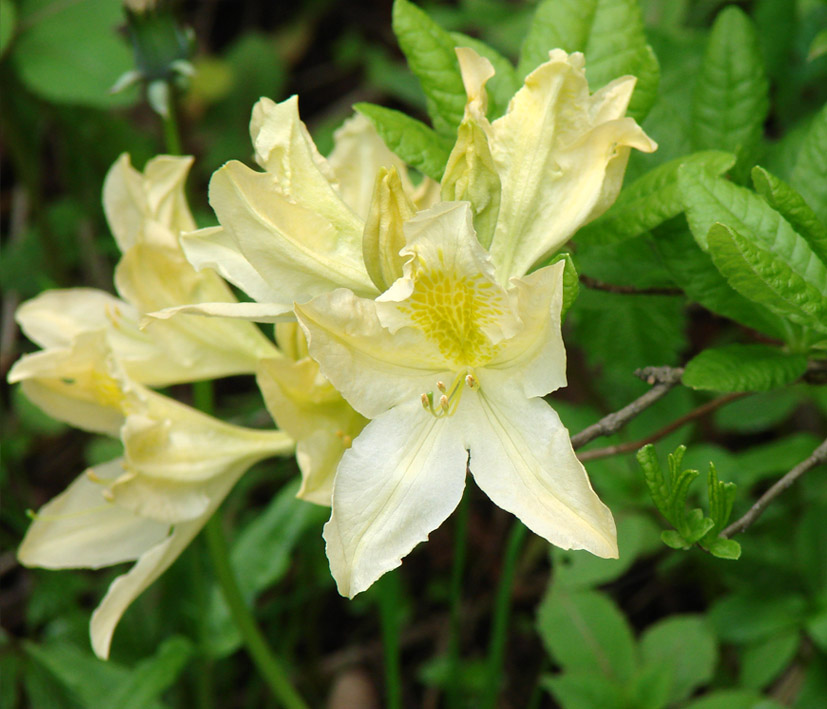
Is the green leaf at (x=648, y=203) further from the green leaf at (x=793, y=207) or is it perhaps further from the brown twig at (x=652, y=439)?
the brown twig at (x=652, y=439)

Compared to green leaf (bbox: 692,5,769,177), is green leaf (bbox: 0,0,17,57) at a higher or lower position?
lower

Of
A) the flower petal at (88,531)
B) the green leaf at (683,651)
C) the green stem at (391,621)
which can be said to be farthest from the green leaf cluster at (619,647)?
the flower petal at (88,531)

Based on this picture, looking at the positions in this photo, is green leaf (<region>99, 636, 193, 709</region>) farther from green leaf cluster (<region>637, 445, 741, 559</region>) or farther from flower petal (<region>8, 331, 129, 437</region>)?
green leaf cluster (<region>637, 445, 741, 559</region>)

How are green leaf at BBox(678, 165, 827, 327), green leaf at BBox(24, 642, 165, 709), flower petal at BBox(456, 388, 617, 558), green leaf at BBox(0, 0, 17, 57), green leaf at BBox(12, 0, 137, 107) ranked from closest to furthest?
flower petal at BBox(456, 388, 617, 558), green leaf at BBox(678, 165, 827, 327), green leaf at BBox(24, 642, 165, 709), green leaf at BBox(0, 0, 17, 57), green leaf at BBox(12, 0, 137, 107)

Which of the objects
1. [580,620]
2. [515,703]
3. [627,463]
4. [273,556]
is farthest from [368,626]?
[627,463]

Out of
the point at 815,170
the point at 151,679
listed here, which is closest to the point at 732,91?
the point at 815,170

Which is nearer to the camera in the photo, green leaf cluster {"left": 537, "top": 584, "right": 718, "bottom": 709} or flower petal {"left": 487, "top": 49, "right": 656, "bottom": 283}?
flower petal {"left": 487, "top": 49, "right": 656, "bottom": 283}

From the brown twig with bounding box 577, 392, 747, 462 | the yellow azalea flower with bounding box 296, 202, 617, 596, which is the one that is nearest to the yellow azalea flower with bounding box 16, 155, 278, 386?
the yellow azalea flower with bounding box 296, 202, 617, 596

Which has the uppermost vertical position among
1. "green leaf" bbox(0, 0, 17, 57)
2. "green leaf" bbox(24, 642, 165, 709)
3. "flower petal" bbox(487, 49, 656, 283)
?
"flower petal" bbox(487, 49, 656, 283)
